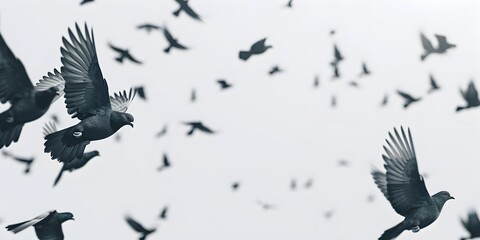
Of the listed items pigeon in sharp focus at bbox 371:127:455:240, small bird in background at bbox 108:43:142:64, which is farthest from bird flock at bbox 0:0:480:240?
small bird in background at bbox 108:43:142:64

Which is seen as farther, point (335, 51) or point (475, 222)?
point (335, 51)

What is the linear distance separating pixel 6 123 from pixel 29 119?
33 centimetres

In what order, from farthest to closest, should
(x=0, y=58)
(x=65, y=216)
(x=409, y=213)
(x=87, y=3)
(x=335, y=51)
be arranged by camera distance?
(x=335, y=51), (x=87, y=3), (x=65, y=216), (x=409, y=213), (x=0, y=58)

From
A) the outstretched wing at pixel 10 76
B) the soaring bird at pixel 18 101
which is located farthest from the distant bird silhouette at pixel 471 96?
the outstretched wing at pixel 10 76

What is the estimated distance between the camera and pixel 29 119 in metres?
16.0

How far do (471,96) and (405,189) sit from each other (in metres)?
5.87

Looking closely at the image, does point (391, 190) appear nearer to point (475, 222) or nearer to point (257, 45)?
point (475, 222)

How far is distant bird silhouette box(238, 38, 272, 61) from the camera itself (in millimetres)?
21828

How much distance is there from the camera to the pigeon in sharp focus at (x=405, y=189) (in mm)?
16094

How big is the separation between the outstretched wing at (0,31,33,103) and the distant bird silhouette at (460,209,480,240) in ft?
23.4

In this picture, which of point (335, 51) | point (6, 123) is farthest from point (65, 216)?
A: point (335, 51)

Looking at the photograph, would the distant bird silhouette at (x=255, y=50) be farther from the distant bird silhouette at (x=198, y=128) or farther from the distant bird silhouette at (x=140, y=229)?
the distant bird silhouette at (x=140, y=229)

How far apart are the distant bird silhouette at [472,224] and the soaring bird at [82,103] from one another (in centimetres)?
560

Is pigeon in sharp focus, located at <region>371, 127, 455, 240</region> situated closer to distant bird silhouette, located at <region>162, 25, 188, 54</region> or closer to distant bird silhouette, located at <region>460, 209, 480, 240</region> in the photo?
distant bird silhouette, located at <region>460, 209, 480, 240</region>
